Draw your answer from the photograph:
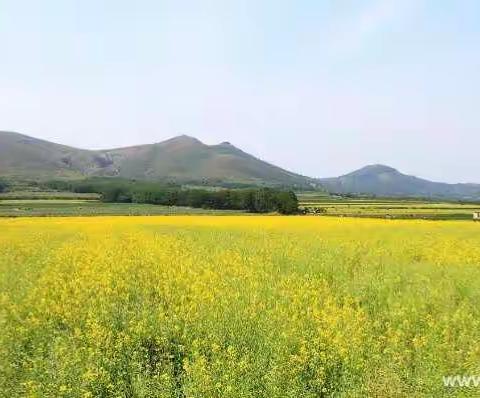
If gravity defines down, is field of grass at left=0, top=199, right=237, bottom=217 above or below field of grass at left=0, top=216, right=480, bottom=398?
below

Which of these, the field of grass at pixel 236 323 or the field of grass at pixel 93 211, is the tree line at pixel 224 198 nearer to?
the field of grass at pixel 93 211

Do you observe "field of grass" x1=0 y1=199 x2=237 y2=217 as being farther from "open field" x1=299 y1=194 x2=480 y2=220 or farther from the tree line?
"open field" x1=299 y1=194 x2=480 y2=220

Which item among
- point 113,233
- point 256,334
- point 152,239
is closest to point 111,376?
point 256,334

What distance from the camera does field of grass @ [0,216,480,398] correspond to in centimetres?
721

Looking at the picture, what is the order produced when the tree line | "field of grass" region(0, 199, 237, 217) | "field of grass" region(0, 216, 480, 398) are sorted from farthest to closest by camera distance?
1. the tree line
2. "field of grass" region(0, 199, 237, 217)
3. "field of grass" region(0, 216, 480, 398)

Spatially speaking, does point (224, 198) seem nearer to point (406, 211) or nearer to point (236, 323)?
point (406, 211)

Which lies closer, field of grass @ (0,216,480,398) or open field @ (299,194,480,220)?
field of grass @ (0,216,480,398)

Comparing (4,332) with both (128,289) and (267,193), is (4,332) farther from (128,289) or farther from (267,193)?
(267,193)

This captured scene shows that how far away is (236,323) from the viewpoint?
8953 millimetres

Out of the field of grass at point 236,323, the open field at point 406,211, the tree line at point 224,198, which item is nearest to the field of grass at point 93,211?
the tree line at point 224,198

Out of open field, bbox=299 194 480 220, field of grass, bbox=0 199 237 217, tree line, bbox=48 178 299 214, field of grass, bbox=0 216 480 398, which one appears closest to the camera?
field of grass, bbox=0 216 480 398

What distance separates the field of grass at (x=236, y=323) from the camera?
721 centimetres

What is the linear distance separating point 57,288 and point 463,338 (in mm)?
7866

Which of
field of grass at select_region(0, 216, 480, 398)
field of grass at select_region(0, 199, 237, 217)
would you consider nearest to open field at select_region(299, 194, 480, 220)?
field of grass at select_region(0, 199, 237, 217)
